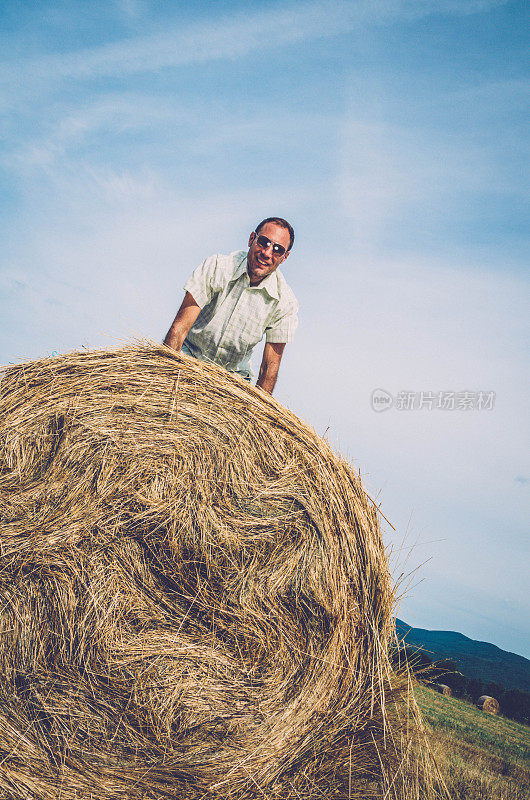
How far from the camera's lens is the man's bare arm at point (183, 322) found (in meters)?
3.46

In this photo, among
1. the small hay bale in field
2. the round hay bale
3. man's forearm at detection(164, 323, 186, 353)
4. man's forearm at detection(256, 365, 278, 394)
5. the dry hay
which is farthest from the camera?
the small hay bale in field

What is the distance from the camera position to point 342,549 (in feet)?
8.45

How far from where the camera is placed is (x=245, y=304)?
381 cm

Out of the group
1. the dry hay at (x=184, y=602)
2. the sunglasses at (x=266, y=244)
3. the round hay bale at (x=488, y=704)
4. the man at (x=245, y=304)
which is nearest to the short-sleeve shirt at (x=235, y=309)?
the man at (x=245, y=304)

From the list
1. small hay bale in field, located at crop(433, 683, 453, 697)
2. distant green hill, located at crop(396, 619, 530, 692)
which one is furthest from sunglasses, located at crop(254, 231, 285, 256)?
distant green hill, located at crop(396, 619, 530, 692)

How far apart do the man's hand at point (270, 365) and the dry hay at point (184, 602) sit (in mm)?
1203

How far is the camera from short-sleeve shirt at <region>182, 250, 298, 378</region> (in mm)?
3717

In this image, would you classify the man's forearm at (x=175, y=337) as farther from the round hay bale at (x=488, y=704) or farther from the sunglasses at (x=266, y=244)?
the round hay bale at (x=488, y=704)

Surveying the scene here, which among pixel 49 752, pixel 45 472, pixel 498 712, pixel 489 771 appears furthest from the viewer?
pixel 498 712

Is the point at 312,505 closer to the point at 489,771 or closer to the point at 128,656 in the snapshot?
the point at 128,656

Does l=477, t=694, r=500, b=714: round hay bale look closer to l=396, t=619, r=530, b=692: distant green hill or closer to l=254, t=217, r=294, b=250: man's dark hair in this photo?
l=396, t=619, r=530, b=692: distant green hill

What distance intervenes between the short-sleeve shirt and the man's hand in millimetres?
67

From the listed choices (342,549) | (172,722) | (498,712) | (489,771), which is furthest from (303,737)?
(498,712)

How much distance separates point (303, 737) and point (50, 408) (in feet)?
6.30
